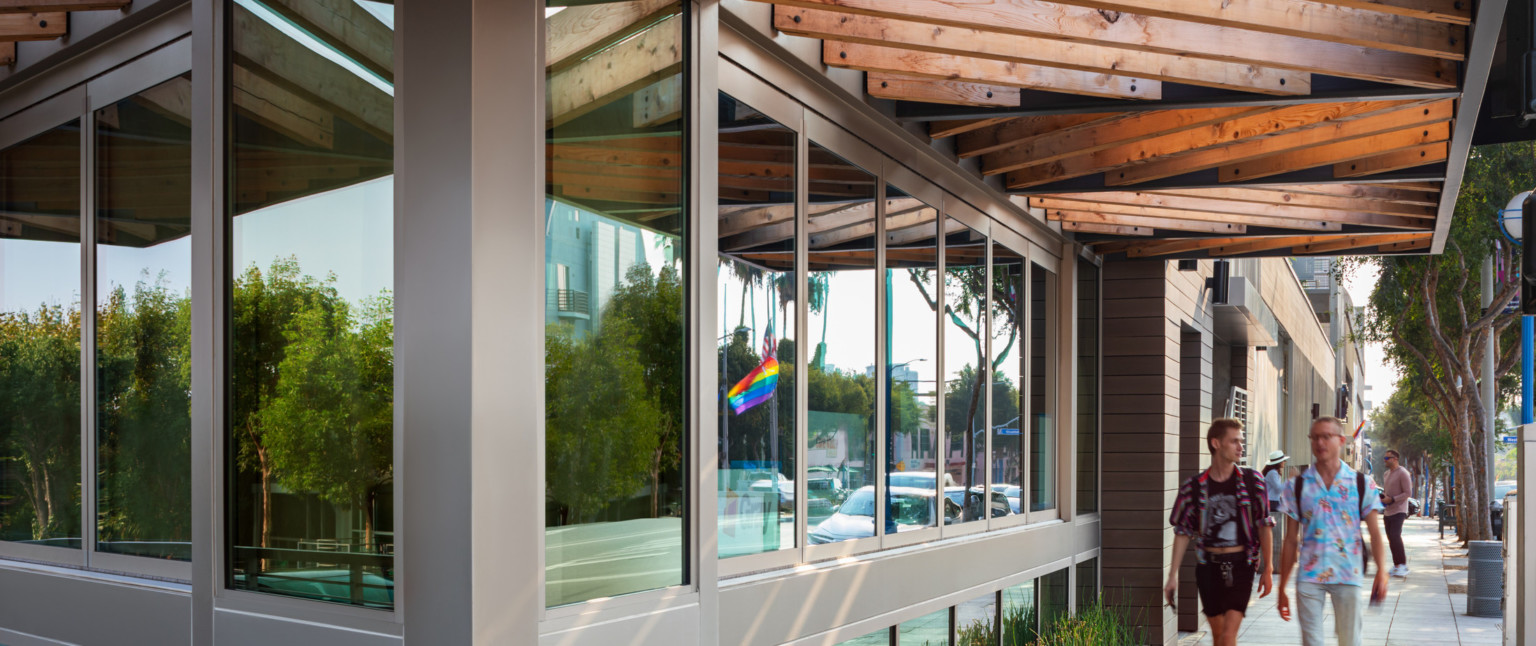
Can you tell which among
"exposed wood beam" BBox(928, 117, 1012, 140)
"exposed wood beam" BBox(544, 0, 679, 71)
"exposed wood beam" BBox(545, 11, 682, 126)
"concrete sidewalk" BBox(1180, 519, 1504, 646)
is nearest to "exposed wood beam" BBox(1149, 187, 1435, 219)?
"exposed wood beam" BBox(928, 117, 1012, 140)

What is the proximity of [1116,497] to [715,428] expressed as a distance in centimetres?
702

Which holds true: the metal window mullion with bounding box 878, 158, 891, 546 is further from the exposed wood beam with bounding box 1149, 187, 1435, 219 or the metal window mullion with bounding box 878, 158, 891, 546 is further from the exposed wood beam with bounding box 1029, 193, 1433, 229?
the exposed wood beam with bounding box 1149, 187, 1435, 219

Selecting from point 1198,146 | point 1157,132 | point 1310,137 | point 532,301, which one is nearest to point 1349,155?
point 1310,137

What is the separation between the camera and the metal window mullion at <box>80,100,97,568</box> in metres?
5.23

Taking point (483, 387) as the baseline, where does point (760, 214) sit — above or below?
above

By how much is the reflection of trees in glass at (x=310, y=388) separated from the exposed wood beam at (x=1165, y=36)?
1917 mm

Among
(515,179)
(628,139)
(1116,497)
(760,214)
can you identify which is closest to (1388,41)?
(760,214)

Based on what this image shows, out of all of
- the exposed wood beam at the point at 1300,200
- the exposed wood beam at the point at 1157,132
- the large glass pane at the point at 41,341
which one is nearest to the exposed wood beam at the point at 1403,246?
the exposed wood beam at the point at 1300,200

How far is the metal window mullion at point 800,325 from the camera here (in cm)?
527

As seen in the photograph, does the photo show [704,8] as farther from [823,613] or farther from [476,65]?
[823,613]

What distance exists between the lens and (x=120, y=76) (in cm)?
513

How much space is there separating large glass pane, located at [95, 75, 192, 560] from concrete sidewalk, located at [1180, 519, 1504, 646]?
886 cm

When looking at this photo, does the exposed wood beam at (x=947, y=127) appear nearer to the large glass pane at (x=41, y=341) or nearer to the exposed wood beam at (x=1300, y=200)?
the exposed wood beam at (x=1300, y=200)

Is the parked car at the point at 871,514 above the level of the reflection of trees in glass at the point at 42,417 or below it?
below
